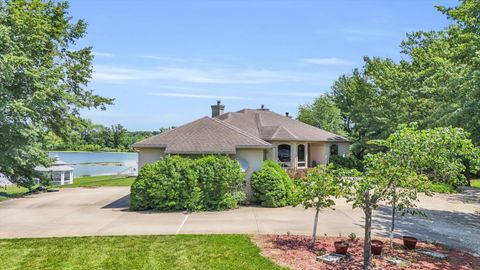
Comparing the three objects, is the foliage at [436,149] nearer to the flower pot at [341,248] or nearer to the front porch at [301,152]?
the flower pot at [341,248]

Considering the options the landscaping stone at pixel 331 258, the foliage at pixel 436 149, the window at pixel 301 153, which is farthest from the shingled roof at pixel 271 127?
the foliage at pixel 436 149

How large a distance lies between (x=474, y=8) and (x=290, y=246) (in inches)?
487

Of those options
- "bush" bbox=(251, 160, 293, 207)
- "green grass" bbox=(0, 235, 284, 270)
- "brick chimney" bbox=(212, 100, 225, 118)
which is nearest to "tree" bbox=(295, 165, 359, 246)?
"green grass" bbox=(0, 235, 284, 270)

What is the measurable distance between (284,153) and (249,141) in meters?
12.8

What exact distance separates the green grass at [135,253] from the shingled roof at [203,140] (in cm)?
613

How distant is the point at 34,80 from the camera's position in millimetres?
18000

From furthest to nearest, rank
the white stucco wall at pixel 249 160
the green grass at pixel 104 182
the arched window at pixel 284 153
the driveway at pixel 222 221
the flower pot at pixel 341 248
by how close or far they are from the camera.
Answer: the arched window at pixel 284 153, the green grass at pixel 104 182, the white stucco wall at pixel 249 160, the driveway at pixel 222 221, the flower pot at pixel 341 248

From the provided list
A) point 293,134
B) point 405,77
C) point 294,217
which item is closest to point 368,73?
point 405,77

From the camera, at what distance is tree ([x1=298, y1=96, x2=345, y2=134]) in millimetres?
44562

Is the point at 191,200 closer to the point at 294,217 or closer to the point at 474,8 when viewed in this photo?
the point at 294,217

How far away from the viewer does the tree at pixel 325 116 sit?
146 feet

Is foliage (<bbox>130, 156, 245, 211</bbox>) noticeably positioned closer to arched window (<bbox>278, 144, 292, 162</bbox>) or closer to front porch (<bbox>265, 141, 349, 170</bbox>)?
front porch (<bbox>265, 141, 349, 170</bbox>)

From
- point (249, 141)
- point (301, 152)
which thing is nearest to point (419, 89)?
point (301, 152)

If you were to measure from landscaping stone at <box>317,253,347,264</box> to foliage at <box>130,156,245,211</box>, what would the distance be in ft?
22.8
